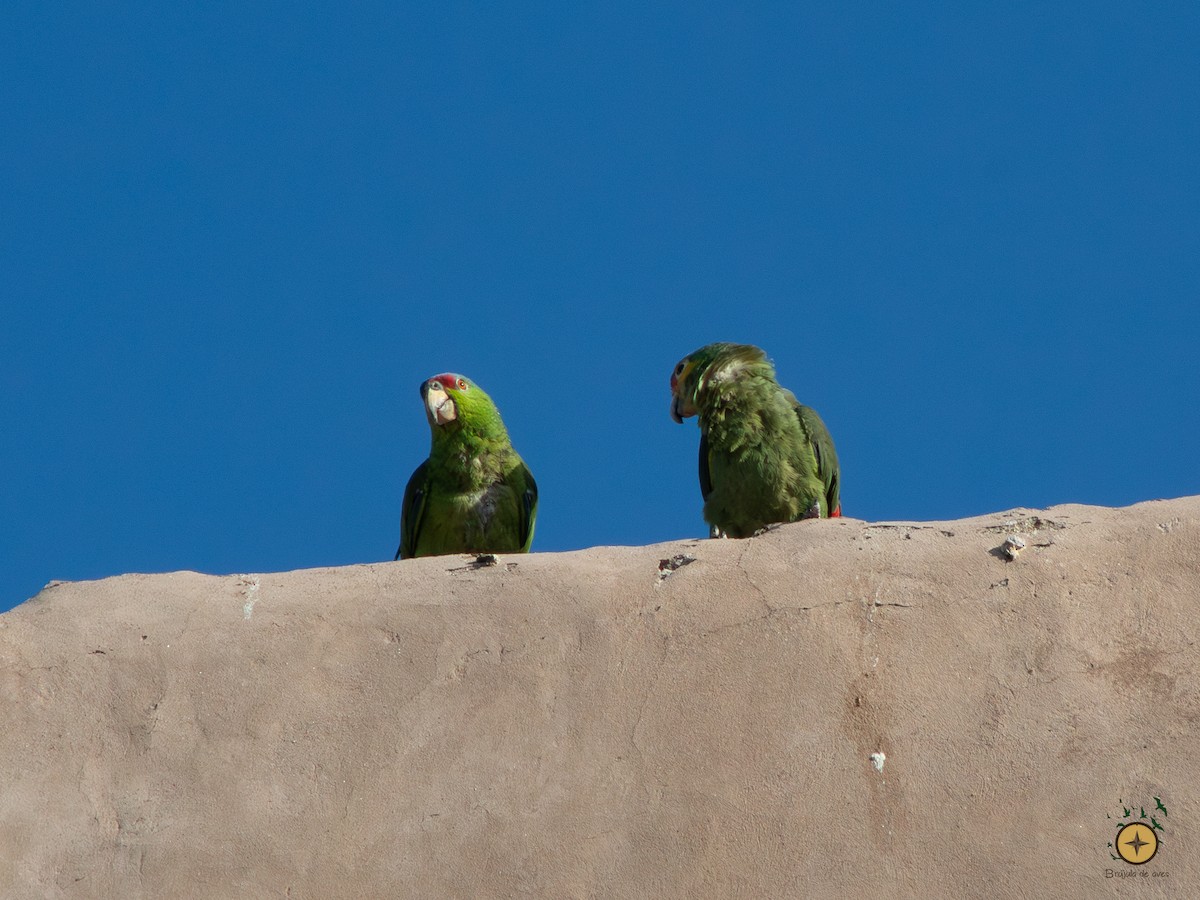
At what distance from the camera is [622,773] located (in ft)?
17.3

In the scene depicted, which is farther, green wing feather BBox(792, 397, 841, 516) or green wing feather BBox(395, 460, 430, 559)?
green wing feather BBox(395, 460, 430, 559)

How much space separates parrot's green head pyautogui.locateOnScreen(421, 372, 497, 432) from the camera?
895cm

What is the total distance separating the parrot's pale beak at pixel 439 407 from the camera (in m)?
8.93

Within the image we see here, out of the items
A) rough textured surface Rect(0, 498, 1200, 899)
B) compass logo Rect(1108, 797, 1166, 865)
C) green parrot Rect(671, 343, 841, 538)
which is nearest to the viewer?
compass logo Rect(1108, 797, 1166, 865)

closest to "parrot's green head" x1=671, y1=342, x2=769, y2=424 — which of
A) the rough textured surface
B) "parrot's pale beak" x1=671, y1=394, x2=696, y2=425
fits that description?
"parrot's pale beak" x1=671, y1=394, x2=696, y2=425

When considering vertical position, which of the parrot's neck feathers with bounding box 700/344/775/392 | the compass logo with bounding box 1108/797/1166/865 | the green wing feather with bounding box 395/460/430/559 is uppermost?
the parrot's neck feathers with bounding box 700/344/775/392

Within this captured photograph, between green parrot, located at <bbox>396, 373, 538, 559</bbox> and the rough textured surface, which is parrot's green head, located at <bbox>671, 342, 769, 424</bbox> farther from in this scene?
the rough textured surface

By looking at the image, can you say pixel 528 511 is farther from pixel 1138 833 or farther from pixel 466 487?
pixel 1138 833

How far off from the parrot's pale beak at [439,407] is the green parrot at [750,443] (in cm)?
144

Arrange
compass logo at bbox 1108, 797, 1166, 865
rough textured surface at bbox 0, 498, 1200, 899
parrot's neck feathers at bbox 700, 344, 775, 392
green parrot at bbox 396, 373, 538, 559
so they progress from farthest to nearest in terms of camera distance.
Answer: green parrot at bbox 396, 373, 538, 559, parrot's neck feathers at bbox 700, 344, 775, 392, rough textured surface at bbox 0, 498, 1200, 899, compass logo at bbox 1108, 797, 1166, 865

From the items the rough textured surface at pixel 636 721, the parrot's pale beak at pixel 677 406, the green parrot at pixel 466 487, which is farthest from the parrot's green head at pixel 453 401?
the rough textured surface at pixel 636 721

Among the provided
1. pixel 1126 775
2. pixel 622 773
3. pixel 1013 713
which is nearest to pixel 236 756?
pixel 622 773

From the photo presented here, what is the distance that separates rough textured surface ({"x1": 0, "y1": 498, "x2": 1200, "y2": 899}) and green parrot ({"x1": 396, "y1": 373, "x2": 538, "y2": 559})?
2758 mm

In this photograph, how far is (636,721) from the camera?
5406 mm
